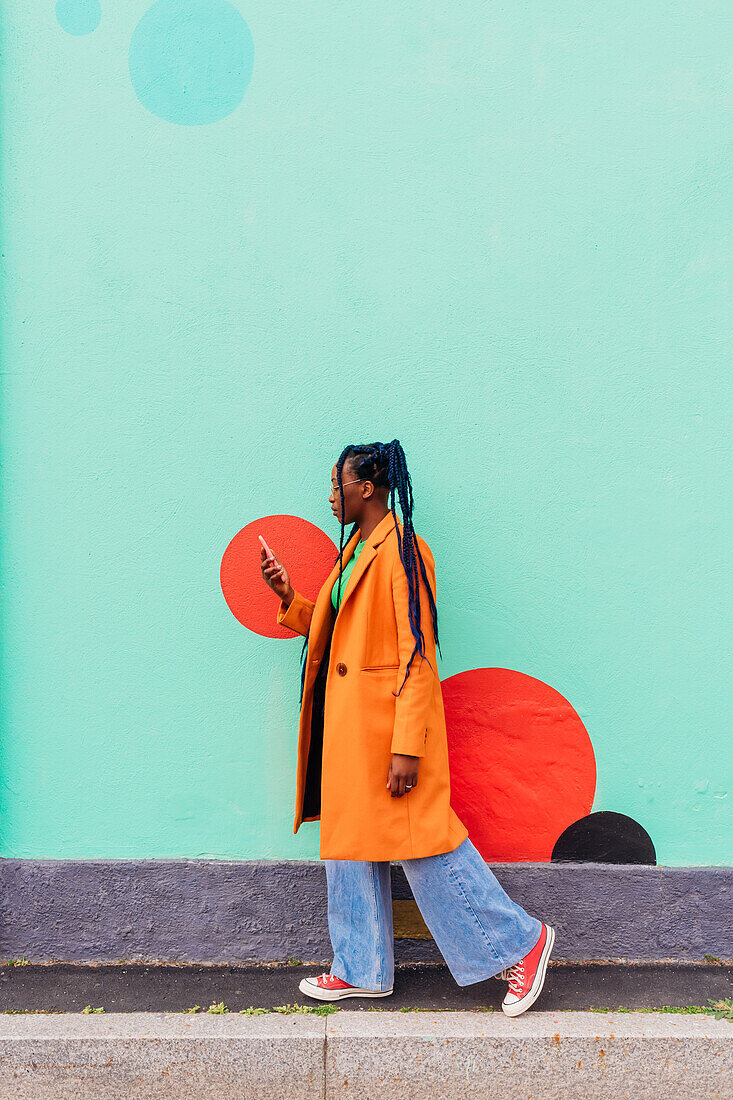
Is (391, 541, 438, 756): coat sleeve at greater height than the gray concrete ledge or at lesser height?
greater

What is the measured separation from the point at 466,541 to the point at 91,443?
61.6 inches

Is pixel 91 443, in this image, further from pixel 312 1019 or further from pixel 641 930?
pixel 641 930

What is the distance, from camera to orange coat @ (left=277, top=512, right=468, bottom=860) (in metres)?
2.75

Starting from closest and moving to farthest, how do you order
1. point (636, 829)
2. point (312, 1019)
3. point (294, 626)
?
point (312, 1019) < point (294, 626) < point (636, 829)

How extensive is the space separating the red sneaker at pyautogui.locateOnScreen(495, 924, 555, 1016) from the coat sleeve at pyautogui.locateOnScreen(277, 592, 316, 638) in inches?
54.7

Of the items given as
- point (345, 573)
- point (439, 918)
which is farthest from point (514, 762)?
point (345, 573)

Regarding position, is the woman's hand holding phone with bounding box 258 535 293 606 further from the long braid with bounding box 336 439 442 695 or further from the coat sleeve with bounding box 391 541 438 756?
the coat sleeve with bounding box 391 541 438 756

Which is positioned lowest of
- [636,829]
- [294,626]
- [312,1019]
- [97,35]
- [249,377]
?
[312,1019]

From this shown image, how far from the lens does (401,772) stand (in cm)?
270

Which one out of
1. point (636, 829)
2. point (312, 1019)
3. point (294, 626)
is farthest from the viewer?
point (636, 829)

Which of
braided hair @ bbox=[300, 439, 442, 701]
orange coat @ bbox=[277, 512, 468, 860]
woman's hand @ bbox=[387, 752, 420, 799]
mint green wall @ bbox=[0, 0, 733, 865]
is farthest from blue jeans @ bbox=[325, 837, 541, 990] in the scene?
braided hair @ bbox=[300, 439, 442, 701]

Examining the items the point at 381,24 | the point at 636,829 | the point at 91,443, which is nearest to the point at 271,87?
the point at 381,24

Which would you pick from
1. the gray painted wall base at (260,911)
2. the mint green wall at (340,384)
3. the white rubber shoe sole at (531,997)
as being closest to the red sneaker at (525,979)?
the white rubber shoe sole at (531,997)

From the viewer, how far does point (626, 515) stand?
10.9ft
